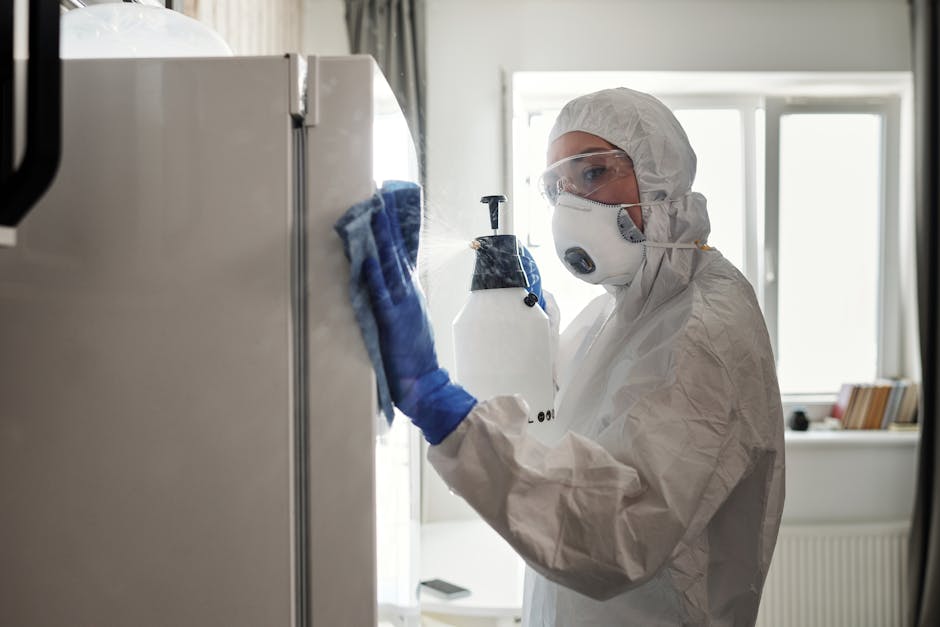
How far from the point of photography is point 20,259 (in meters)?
0.79

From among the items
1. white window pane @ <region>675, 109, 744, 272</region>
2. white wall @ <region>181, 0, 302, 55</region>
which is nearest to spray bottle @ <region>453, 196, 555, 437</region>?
white wall @ <region>181, 0, 302, 55</region>

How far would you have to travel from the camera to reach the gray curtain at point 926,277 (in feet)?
10.0

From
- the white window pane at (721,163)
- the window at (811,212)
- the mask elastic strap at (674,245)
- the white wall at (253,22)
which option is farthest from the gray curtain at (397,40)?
the mask elastic strap at (674,245)

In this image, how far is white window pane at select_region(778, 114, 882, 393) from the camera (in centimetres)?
347

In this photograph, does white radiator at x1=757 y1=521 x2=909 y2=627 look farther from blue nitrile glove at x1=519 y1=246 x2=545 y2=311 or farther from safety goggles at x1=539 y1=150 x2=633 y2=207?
safety goggles at x1=539 y1=150 x2=633 y2=207

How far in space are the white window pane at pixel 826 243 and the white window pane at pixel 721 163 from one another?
0.20 meters

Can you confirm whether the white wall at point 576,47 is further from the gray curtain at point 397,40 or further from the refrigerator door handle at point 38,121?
the refrigerator door handle at point 38,121

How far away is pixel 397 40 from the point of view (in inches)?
115

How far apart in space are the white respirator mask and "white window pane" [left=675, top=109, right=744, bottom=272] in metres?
2.34

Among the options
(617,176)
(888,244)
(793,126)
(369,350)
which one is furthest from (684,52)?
(369,350)

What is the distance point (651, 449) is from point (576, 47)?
95.8 inches

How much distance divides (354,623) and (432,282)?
683mm

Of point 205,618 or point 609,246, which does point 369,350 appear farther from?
point 609,246

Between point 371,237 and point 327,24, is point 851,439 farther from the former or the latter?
point 371,237
